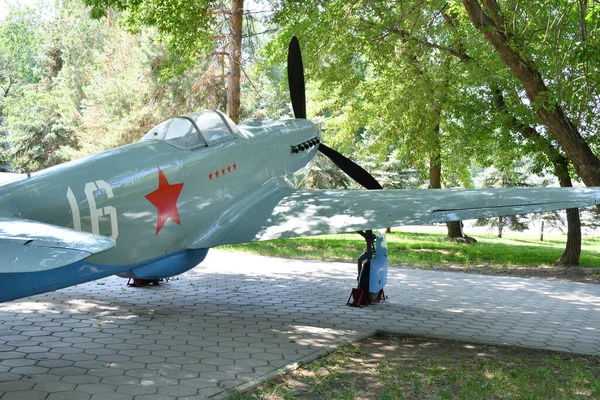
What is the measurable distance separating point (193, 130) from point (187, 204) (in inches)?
44.7

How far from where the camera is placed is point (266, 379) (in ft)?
16.0

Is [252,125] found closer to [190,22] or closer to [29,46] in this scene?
[190,22]

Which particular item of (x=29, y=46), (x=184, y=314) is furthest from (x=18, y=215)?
(x=29, y=46)

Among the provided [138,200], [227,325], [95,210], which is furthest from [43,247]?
[227,325]

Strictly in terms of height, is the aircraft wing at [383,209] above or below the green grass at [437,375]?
above

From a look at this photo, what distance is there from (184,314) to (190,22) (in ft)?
22.1

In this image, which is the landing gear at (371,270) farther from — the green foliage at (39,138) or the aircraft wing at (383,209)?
the green foliage at (39,138)

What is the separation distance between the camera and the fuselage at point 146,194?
16.6ft

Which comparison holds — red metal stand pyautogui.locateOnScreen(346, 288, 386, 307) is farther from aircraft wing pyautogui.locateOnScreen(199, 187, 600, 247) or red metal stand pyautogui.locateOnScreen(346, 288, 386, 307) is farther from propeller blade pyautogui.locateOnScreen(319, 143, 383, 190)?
propeller blade pyautogui.locateOnScreen(319, 143, 383, 190)

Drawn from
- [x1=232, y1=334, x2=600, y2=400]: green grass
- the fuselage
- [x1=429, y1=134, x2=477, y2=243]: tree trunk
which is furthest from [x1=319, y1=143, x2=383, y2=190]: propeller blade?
[x1=429, y1=134, x2=477, y2=243]: tree trunk

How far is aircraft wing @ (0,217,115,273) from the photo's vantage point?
10.6 feet

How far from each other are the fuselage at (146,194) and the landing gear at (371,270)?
1.75 metres

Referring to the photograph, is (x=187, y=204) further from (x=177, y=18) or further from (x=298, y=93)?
(x=177, y=18)

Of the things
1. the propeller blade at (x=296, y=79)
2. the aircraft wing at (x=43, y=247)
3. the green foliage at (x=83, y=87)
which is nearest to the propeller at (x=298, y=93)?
the propeller blade at (x=296, y=79)
